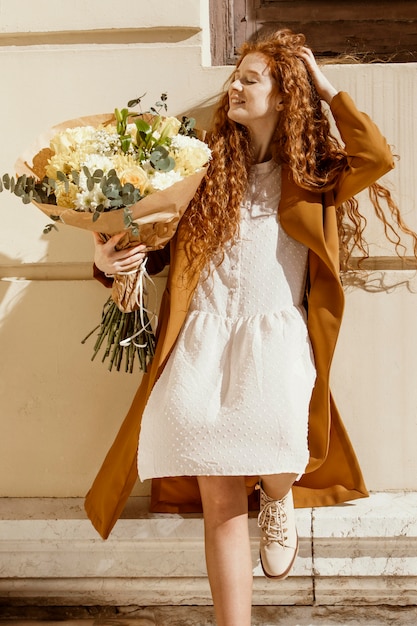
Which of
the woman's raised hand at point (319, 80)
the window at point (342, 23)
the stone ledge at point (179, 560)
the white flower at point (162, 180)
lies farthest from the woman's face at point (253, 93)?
the stone ledge at point (179, 560)

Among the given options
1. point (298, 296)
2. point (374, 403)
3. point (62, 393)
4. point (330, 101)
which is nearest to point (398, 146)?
point (330, 101)

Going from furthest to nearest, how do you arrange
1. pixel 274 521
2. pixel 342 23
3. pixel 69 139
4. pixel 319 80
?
pixel 342 23 → pixel 319 80 → pixel 274 521 → pixel 69 139

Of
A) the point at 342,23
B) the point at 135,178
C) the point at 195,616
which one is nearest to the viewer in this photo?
the point at 135,178

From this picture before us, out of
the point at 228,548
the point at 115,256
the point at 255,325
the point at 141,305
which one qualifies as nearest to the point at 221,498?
the point at 228,548

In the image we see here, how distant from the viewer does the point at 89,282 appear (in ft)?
10.1

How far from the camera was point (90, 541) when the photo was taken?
2.88 meters

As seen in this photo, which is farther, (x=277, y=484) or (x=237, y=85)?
(x=237, y=85)

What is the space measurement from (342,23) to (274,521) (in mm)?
2118

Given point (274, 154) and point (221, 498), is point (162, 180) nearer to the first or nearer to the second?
point (274, 154)

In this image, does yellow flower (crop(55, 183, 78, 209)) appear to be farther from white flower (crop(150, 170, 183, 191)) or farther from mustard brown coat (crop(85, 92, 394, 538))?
mustard brown coat (crop(85, 92, 394, 538))

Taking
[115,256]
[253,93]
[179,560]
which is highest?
[253,93]

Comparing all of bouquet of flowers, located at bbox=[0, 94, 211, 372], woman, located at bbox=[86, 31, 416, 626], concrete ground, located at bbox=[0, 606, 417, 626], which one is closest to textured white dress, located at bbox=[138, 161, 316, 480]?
woman, located at bbox=[86, 31, 416, 626]

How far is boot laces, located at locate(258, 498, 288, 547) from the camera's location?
8.70ft

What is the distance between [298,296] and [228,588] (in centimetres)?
97
